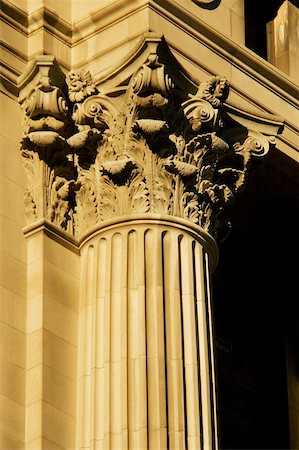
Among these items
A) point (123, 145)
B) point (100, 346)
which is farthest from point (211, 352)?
point (123, 145)

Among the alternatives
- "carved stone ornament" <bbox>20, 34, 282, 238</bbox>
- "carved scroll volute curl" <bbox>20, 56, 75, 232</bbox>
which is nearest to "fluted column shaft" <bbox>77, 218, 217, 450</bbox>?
"carved stone ornament" <bbox>20, 34, 282, 238</bbox>

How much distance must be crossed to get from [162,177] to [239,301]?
33.3 feet

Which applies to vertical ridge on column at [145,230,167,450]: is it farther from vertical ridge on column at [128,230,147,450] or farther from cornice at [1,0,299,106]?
cornice at [1,0,299,106]

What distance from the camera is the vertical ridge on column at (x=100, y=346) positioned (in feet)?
124

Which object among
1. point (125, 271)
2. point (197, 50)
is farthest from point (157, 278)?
point (197, 50)

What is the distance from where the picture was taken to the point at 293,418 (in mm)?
48781

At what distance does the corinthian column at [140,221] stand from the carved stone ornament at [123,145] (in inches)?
0.7

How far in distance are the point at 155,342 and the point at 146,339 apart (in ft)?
0.53

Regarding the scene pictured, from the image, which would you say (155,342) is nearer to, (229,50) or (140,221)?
(140,221)

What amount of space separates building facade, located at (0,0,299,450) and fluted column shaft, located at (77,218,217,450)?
0.03 meters

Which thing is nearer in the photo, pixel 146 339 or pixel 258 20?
pixel 146 339

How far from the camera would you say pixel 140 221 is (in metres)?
39.9

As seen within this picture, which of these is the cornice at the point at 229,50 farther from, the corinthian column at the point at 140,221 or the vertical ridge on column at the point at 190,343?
the vertical ridge on column at the point at 190,343

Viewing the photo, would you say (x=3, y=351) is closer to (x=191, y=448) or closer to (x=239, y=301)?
(x=191, y=448)
